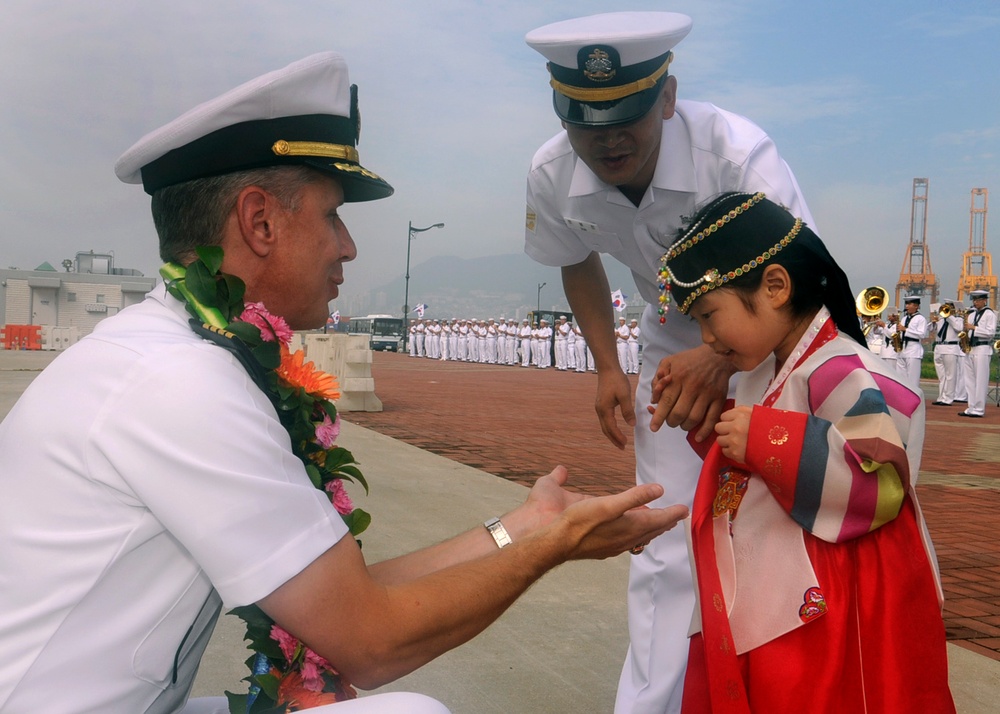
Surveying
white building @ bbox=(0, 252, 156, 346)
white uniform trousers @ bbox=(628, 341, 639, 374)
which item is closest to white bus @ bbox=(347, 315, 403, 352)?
white building @ bbox=(0, 252, 156, 346)

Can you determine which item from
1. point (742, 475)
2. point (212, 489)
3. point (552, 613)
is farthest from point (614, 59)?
point (552, 613)

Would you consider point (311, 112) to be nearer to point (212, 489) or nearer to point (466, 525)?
point (212, 489)

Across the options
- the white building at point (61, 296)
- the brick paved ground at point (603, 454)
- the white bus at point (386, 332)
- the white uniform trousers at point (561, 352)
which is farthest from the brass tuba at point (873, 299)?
the white building at point (61, 296)

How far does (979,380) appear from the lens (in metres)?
15.8

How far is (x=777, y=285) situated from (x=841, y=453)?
0.42 m

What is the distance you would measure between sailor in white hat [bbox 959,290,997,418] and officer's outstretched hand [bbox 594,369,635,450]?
49.1 ft

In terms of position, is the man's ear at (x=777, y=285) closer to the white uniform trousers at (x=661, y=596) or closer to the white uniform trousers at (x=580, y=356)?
the white uniform trousers at (x=661, y=596)

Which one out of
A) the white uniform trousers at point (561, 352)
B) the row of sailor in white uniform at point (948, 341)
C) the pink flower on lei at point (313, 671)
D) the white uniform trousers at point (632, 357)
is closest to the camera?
the pink flower on lei at point (313, 671)

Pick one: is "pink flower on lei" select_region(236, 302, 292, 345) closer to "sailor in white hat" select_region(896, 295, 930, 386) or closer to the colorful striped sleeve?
the colorful striped sleeve

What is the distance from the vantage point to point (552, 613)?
376cm

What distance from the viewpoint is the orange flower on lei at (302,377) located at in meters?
1.78

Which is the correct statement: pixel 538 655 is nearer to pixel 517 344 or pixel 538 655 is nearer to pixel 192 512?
pixel 192 512

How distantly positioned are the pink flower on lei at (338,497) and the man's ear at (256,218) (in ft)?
1.74

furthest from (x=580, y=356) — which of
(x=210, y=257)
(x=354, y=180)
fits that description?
(x=210, y=257)
